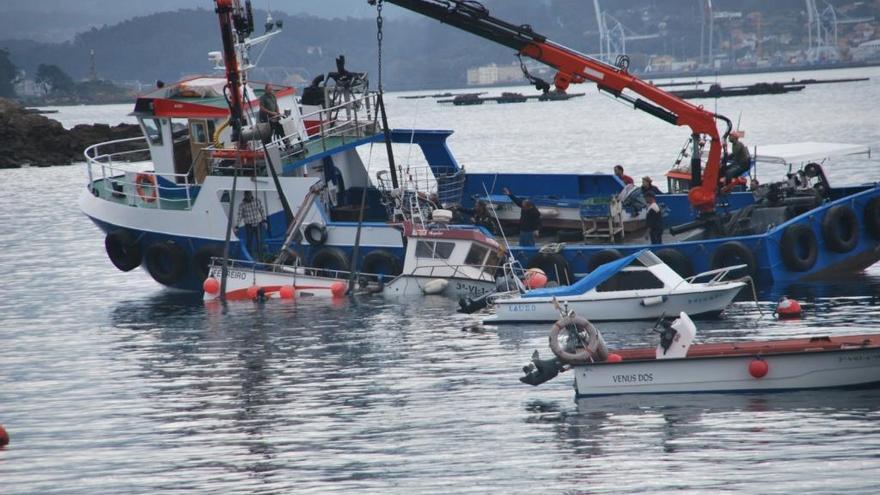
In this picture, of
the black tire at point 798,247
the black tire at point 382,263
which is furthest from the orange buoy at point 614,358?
the black tire at point 382,263

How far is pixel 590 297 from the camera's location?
96.6 ft

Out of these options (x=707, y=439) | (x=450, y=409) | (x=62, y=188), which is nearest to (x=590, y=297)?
(x=450, y=409)

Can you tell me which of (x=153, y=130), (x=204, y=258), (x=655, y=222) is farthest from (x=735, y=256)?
(x=153, y=130)

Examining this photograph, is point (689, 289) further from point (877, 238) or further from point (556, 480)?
point (556, 480)

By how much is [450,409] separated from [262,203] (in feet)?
47.6

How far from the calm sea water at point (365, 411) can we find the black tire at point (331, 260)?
1130 millimetres

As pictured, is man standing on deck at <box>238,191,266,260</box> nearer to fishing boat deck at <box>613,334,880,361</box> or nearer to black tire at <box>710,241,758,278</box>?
black tire at <box>710,241,758,278</box>

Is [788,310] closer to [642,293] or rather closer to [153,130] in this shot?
[642,293]

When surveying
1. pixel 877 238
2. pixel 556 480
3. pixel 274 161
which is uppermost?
pixel 274 161

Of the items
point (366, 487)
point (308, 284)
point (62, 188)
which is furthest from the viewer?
point (62, 188)

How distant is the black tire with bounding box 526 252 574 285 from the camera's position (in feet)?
110

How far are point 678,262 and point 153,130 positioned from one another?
615 inches

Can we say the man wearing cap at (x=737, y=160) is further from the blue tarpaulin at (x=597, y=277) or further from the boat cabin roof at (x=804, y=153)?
the blue tarpaulin at (x=597, y=277)

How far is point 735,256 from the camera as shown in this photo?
32531 millimetres
